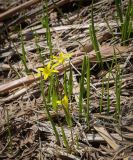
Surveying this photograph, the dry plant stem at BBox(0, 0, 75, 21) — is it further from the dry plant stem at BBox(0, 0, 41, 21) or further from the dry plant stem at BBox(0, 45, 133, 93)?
the dry plant stem at BBox(0, 45, 133, 93)

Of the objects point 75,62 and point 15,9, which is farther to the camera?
point 15,9

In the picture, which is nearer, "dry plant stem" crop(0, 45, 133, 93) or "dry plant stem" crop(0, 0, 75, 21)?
"dry plant stem" crop(0, 45, 133, 93)

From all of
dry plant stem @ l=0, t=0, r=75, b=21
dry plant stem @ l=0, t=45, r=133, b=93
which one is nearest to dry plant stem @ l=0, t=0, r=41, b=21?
dry plant stem @ l=0, t=0, r=75, b=21

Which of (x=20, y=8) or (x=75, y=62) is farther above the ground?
(x=20, y=8)

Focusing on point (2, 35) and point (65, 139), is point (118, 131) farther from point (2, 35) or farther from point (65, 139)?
point (2, 35)

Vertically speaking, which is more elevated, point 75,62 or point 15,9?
point 15,9

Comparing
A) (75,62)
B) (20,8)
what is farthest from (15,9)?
(75,62)

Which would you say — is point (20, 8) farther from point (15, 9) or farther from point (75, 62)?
point (75, 62)

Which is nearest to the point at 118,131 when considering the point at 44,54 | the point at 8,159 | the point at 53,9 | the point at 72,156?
the point at 72,156

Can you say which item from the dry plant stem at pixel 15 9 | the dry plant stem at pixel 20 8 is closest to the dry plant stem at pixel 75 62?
the dry plant stem at pixel 20 8

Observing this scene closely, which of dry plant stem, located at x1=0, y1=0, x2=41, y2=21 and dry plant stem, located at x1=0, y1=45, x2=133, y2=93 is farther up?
dry plant stem, located at x1=0, y1=0, x2=41, y2=21

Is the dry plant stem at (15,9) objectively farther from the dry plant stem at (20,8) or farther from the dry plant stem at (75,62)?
the dry plant stem at (75,62)
